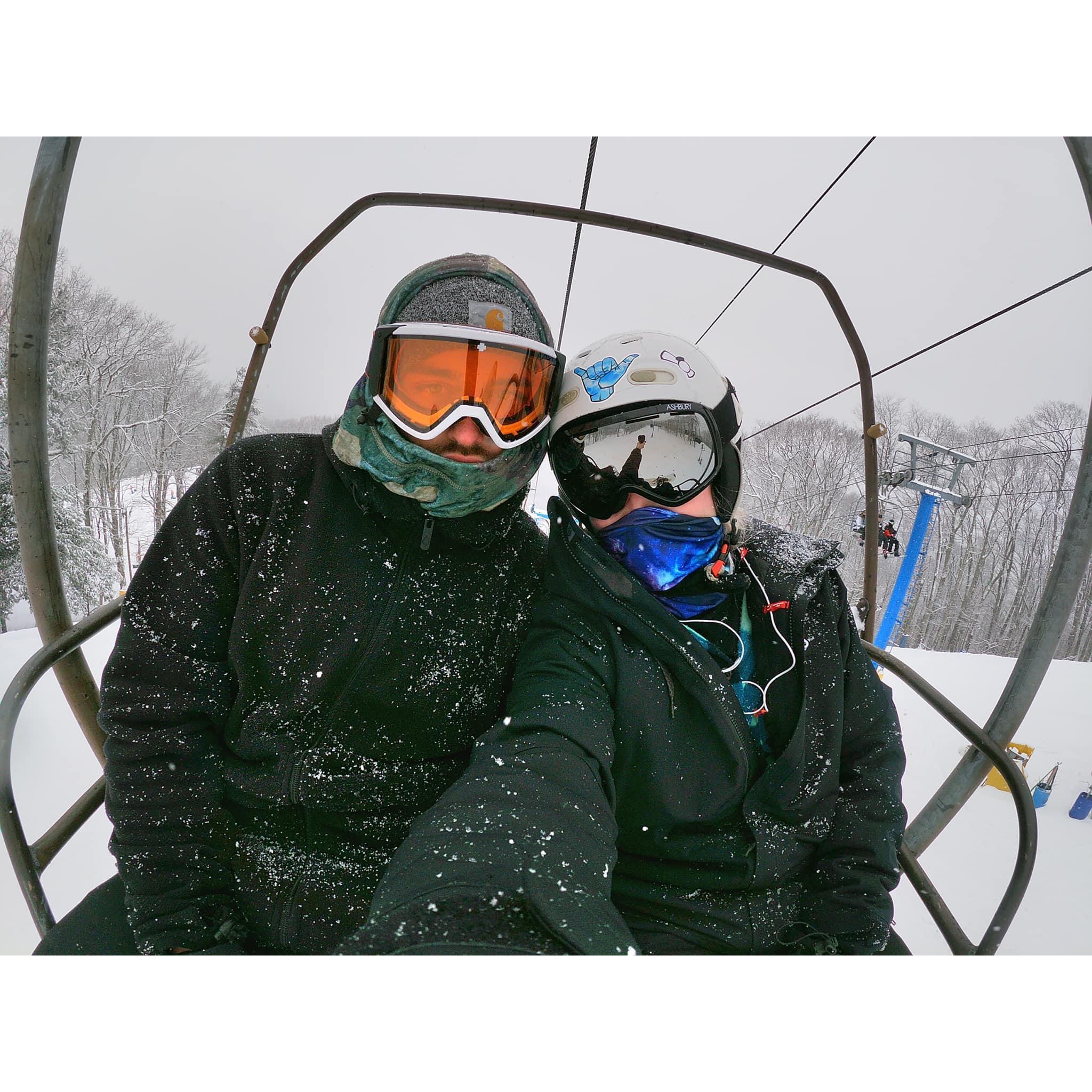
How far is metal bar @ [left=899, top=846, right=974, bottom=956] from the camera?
1.52 meters

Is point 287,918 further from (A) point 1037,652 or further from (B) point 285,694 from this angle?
(A) point 1037,652

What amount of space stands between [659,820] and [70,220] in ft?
8.65

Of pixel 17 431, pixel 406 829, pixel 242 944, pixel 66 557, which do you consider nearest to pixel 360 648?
pixel 406 829

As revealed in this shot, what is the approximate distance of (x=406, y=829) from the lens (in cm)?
129

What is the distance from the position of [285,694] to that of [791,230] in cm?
288

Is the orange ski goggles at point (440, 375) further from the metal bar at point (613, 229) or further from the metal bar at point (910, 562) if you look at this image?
the metal bar at point (910, 562)

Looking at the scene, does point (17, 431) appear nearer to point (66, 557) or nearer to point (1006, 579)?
point (66, 557)

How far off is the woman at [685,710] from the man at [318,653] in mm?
243

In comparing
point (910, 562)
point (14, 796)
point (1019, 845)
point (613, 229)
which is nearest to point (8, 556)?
point (14, 796)

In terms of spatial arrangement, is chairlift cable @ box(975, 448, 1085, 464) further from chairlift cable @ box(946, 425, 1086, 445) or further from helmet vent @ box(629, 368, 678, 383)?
helmet vent @ box(629, 368, 678, 383)

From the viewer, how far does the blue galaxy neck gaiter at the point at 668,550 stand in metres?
1.34

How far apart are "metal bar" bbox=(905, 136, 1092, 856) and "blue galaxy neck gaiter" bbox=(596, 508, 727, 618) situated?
4.68 ft

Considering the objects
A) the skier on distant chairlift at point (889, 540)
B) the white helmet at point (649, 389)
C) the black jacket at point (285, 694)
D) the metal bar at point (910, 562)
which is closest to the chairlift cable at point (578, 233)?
the white helmet at point (649, 389)
